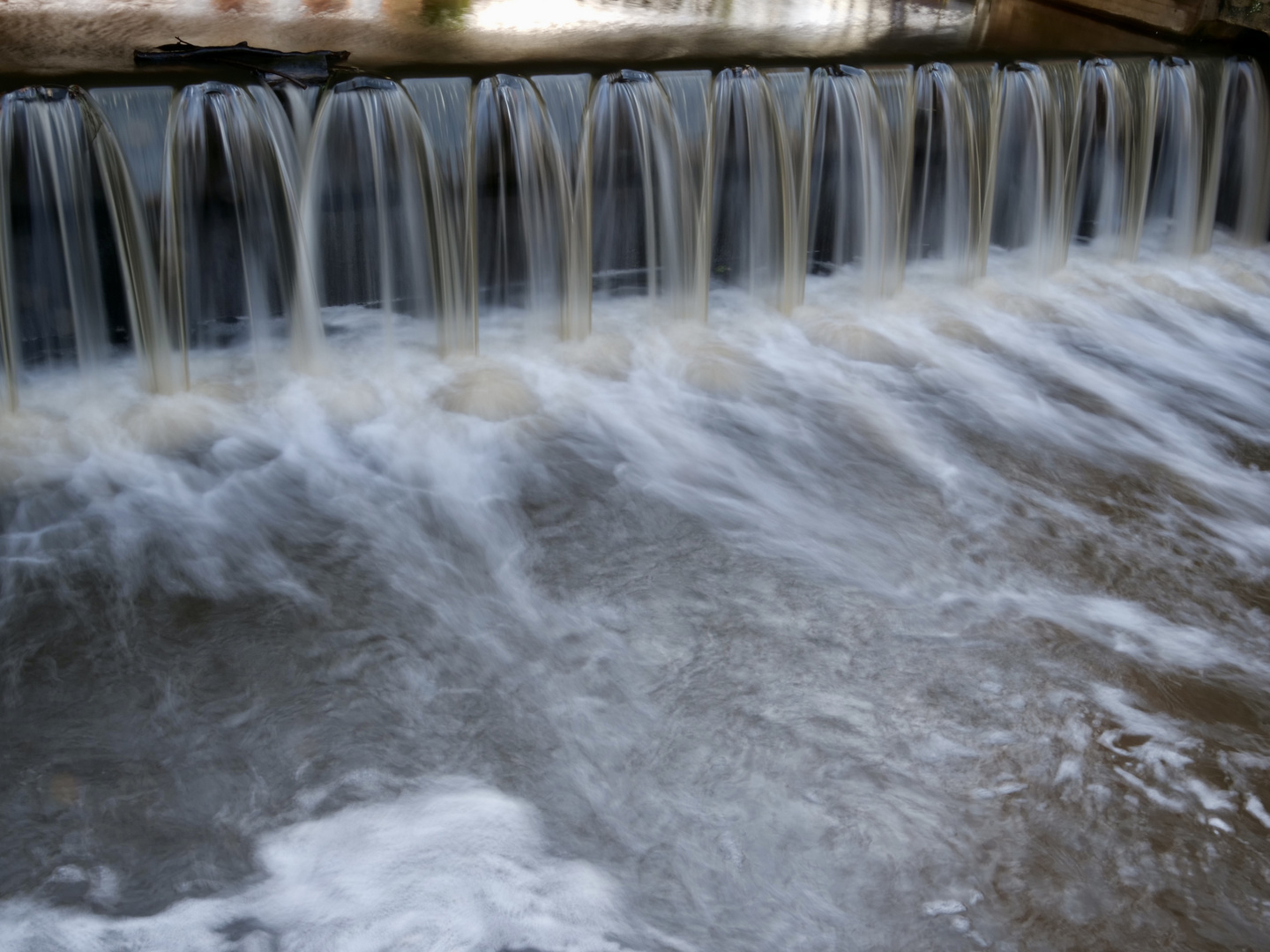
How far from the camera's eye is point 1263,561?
5.44m

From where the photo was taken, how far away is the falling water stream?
374 centimetres

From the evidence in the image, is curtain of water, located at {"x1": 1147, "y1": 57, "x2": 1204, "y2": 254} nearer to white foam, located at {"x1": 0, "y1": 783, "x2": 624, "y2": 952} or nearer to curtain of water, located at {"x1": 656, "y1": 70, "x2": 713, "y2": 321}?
curtain of water, located at {"x1": 656, "y1": 70, "x2": 713, "y2": 321}

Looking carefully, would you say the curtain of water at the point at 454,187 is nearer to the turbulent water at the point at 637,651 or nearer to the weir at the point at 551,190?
the weir at the point at 551,190

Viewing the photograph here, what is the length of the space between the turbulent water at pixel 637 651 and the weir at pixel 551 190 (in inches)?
12.9

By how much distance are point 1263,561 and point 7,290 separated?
586 centimetres

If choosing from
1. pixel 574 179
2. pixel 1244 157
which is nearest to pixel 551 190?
pixel 574 179

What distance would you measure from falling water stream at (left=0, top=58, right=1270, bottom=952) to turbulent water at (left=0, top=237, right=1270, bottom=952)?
20 millimetres

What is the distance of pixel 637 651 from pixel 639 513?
104 centimetres

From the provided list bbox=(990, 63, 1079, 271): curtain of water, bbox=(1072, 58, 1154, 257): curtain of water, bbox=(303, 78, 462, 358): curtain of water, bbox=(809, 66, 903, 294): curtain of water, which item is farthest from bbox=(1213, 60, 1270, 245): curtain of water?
bbox=(303, 78, 462, 358): curtain of water

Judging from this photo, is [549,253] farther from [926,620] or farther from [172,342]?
[926,620]

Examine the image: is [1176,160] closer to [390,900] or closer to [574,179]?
[574,179]

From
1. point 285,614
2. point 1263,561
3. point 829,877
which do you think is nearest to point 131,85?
point 285,614

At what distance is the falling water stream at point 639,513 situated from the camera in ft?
12.3

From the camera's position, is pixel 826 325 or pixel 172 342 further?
pixel 826 325
